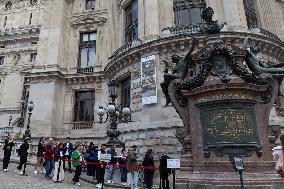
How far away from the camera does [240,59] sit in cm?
1009

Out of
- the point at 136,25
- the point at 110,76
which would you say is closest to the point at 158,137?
the point at 110,76

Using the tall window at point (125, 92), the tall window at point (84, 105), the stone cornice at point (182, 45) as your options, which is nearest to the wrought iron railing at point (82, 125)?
the tall window at point (84, 105)

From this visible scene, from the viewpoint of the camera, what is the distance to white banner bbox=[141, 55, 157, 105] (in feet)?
66.2

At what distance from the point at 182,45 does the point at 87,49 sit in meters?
12.3

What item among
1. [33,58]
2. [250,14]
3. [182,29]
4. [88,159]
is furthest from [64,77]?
[33,58]

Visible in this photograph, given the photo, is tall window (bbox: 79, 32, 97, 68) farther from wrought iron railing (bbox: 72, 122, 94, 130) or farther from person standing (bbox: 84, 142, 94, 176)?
person standing (bbox: 84, 142, 94, 176)

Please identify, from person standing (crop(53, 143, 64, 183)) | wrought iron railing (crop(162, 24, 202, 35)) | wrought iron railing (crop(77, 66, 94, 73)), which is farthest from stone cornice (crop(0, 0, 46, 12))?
person standing (crop(53, 143, 64, 183))

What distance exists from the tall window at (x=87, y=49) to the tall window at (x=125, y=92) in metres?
5.80

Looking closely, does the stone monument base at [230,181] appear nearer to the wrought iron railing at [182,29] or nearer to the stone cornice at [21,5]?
the wrought iron railing at [182,29]

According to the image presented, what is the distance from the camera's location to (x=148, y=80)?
68.2 feet

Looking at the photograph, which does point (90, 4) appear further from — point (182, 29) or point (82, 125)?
point (182, 29)

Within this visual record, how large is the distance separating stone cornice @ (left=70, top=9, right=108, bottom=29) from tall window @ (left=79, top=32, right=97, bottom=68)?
3.10 ft

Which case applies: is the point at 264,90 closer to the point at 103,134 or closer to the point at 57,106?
the point at 103,134

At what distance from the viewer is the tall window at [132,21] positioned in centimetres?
2566
